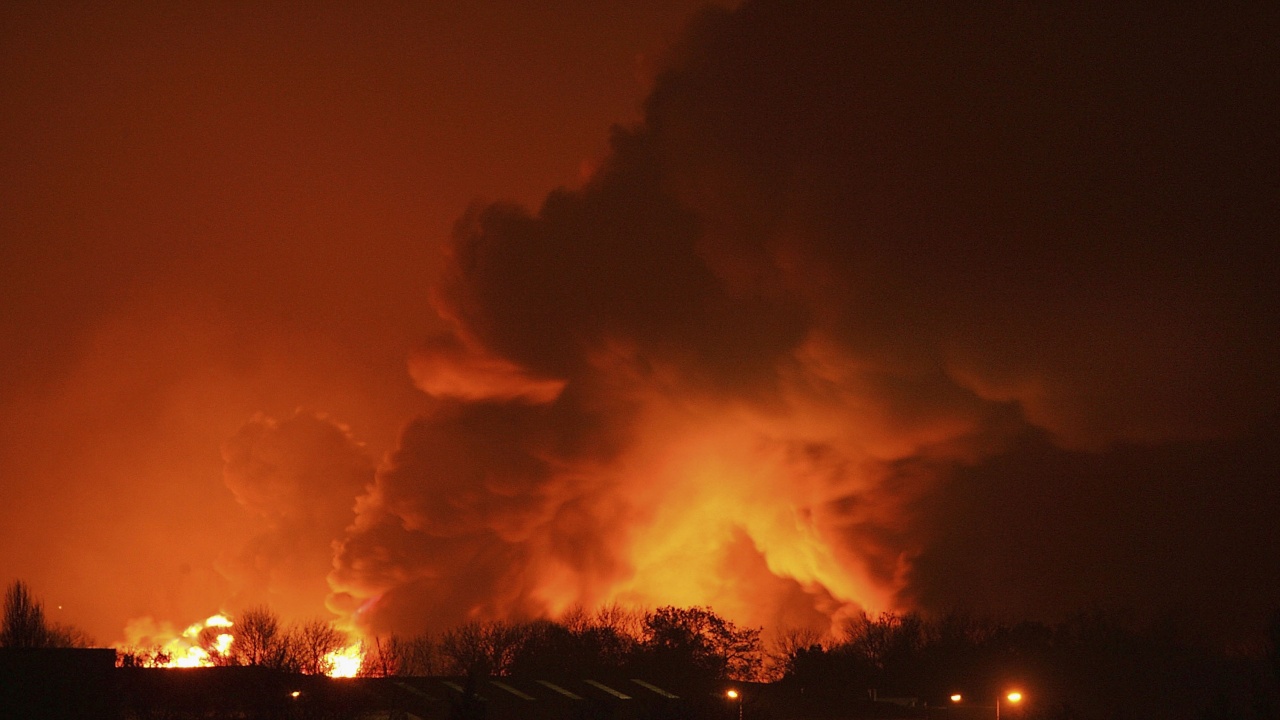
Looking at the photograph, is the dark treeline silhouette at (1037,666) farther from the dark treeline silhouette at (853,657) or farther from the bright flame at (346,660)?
the bright flame at (346,660)

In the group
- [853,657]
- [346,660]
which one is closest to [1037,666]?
[853,657]

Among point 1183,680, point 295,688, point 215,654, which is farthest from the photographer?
point 1183,680

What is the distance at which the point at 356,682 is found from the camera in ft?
166

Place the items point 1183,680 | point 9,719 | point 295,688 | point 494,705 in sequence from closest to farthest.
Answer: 1. point 9,719
2. point 295,688
3. point 494,705
4. point 1183,680

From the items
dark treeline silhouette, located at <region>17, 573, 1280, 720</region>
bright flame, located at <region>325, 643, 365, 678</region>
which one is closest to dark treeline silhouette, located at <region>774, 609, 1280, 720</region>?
dark treeline silhouette, located at <region>17, 573, 1280, 720</region>

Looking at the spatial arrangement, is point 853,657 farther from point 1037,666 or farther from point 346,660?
point 346,660

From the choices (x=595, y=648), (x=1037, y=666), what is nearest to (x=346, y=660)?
(x=595, y=648)

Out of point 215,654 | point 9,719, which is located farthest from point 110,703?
point 215,654

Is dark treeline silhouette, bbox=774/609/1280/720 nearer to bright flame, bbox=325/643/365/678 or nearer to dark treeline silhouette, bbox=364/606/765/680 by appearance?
dark treeline silhouette, bbox=364/606/765/680

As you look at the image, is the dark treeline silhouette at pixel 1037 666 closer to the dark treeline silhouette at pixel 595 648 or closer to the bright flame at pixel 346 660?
the dark treeline silhouette at pixel 595 648

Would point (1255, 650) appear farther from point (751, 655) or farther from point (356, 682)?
point (356, 682)

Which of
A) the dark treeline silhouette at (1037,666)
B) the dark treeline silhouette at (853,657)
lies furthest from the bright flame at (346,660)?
the dark treeline silhouette at (1037,666)

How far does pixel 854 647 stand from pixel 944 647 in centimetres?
669

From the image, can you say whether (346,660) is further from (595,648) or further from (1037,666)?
(1037,666)
